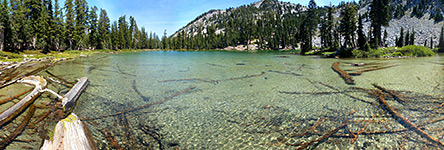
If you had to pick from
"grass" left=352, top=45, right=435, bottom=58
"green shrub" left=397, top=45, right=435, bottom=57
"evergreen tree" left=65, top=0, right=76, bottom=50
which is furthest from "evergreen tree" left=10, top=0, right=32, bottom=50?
"green shrub" left=397, top=45, right=435, bottom=57

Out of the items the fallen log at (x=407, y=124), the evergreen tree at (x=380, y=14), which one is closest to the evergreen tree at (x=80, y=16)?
the fallen log at (x=407, y=124)

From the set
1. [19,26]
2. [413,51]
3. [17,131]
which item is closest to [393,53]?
[413,51]

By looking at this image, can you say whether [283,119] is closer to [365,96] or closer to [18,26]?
[365,96]

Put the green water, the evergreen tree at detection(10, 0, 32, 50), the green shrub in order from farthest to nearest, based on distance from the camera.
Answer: the green shrub, the evergreen tree at detection(10, 0, 32, 50), the green water

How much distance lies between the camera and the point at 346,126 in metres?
6.32

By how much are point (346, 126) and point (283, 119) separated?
6.70ft

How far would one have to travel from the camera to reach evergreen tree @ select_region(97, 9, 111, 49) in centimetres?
7940

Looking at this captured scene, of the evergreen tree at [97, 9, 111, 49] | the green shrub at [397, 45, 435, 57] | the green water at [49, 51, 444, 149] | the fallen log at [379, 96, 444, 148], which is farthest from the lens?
the evergreen tree at [97, 9, 111, 49]

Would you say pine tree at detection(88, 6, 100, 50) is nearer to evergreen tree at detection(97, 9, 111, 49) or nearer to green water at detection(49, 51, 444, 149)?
evergreen tree at detection(97, 9, 111, 49)

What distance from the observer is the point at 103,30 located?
81438 mm

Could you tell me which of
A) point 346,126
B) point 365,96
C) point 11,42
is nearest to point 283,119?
point 346,126

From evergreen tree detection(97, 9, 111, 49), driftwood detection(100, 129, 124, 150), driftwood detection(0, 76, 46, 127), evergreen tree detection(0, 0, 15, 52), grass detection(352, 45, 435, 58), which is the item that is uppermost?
evergreen tree detection(97, 9, 111, 49)

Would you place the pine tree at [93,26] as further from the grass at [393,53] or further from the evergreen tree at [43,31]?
the grass at [393,53]

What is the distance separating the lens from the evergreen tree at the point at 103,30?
260ft
